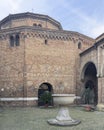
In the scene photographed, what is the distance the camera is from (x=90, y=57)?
20.4 meters

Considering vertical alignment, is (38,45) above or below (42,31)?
below

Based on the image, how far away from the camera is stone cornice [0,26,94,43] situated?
2045 cm

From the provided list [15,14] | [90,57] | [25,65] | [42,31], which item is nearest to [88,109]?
[90,57]

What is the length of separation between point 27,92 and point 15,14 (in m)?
8.39

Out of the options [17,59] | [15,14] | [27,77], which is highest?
[15,14]

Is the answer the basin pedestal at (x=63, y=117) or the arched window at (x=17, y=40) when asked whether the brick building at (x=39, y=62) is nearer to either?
the arched window at (x=17, y=40)

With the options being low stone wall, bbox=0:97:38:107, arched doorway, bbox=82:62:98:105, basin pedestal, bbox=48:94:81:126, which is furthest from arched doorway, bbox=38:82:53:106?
basin pedestal, bbox=48:94:81:126

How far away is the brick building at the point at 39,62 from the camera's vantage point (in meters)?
20.1

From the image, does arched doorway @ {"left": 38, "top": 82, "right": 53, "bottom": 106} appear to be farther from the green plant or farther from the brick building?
the green plant

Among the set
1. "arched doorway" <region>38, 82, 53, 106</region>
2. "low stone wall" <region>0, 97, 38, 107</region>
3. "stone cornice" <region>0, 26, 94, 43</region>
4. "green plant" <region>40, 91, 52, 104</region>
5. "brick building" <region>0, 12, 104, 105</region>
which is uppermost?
"stone cornice" <region>0, 26, 94, 43</region>

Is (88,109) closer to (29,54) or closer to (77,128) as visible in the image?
(77,128)

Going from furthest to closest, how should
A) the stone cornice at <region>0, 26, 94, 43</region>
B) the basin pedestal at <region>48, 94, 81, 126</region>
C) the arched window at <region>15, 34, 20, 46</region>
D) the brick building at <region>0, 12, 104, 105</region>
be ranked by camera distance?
the arched window at <region>15, 34, 20, 46</region>, the stone cornice at <region>0, 26, 94, 43</region>, the brick building at <region>0, 12, 104, 105</region>, the basin pedestal at <region>48, 94, 81, 126</region>

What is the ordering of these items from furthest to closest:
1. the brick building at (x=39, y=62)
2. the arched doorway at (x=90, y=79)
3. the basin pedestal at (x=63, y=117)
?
1. the arched doorway at (x=90, y=79)
2. the brick building at (x=39, y=62)
3. the basin pedestal at (x=63, y=117)

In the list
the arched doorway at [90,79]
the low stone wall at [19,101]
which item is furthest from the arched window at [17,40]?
the arched doorway at [90,79]
